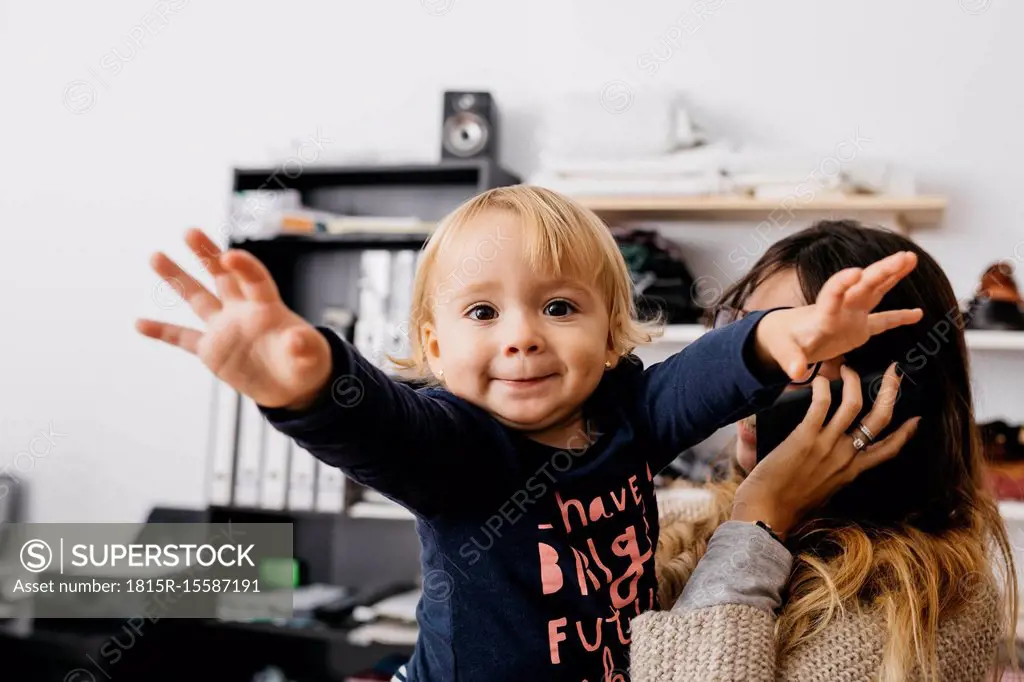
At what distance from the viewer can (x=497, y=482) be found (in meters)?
0.90

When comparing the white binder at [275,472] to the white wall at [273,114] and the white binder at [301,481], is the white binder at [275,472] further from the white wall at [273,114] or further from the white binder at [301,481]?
the white wall at [273,114]

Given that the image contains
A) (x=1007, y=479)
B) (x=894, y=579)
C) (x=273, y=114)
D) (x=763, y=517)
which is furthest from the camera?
(x=273, y=114)

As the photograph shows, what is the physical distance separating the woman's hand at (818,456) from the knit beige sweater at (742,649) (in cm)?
18

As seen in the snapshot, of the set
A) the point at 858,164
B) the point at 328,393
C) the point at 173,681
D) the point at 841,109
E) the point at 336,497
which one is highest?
the point at 841,109

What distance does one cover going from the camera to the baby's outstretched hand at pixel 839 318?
2.29ft

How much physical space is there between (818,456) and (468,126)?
216cm

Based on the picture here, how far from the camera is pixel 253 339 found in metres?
0.67

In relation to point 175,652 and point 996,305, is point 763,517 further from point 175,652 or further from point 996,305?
point 175,652

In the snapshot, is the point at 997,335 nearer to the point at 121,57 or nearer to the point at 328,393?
the point at 328,393

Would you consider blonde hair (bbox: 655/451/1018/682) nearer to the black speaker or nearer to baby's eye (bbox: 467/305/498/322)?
baby's eye (bbox: 467/305/498/322)

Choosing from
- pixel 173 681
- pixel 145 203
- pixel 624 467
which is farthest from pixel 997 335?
pixel 145 203

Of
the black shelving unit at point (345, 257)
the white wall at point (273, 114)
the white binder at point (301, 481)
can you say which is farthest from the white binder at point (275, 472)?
the white wall at point (273, 114)

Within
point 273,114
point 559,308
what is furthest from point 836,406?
point 273,114

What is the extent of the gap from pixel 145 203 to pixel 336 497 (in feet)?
5.16
